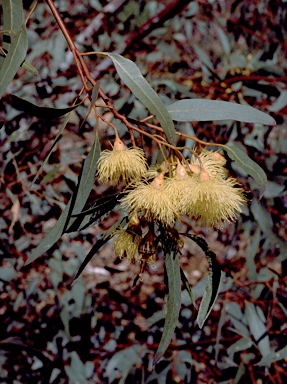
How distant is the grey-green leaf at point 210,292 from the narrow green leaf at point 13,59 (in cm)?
51

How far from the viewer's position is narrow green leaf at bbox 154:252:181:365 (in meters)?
0.90

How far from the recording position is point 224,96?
6.05 feet

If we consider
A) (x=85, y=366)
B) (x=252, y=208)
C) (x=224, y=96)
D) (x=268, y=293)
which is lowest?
(x=85, y=366)

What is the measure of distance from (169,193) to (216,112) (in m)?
0.22

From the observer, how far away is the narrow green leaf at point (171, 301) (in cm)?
90

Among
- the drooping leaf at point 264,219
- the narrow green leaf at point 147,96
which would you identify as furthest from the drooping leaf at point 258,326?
the narrow green leaf at point 147,96

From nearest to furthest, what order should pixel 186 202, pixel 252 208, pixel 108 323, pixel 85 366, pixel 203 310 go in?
1. pixel 186 202
2. pixel 203 310
3. pixel 252 208
4. pixel 85 366
5. pixel 108 323

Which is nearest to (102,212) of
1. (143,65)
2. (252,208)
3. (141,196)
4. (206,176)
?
(141,196)

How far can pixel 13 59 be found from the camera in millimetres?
901

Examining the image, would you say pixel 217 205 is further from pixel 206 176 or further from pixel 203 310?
pixel 203 310

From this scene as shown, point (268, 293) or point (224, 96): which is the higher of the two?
point (224, 96)

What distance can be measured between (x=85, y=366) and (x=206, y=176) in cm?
126

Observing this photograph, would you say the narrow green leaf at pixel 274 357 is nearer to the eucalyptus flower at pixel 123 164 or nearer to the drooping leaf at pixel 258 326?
the drooping leaf at pixel 258 326

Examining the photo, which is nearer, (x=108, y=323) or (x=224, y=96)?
(x=224, y=96)
